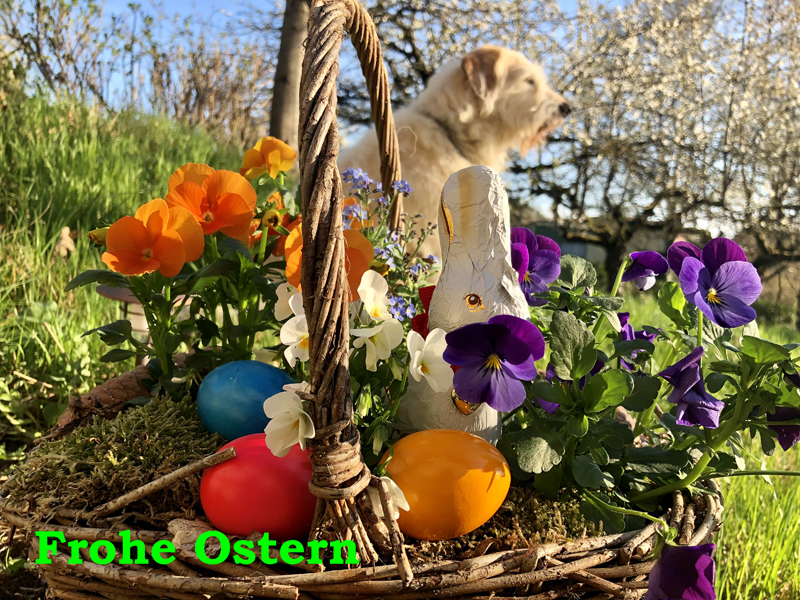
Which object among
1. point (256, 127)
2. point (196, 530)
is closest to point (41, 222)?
point (196, 530)

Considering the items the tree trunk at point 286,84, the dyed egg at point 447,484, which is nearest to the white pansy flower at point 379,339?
the dyed egg at point 447,484

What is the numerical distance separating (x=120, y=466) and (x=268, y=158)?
0.59m

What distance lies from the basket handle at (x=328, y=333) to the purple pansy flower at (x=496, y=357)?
141mm

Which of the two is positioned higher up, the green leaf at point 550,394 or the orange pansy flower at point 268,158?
the orange pansy flower at point 268,158

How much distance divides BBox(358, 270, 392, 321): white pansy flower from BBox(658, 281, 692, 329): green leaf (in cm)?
43

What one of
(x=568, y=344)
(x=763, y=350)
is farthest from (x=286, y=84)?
(x=763, y=350)

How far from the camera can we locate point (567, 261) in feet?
2.99

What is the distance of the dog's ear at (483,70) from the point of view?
284cm

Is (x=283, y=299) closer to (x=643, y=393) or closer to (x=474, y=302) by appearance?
(x=474, y=302)

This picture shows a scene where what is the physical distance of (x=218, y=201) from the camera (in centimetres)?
93

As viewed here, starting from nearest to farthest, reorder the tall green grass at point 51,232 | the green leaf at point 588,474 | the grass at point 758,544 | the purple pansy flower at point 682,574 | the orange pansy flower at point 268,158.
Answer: the purple pansy flower at point 682,574
the green leaf at point 588,474
the orange pansy flower at point 268,158
the grass at point 758,544
the tall green grass at point 51,232

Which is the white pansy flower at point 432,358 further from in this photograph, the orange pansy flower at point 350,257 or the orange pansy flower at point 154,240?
the orange pansy flower at point 154,240

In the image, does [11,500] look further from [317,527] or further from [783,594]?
[783,594]

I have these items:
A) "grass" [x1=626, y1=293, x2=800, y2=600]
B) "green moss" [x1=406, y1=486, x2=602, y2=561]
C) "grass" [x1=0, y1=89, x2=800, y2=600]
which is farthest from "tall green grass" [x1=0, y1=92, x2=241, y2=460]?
"grass" [x1=626, y1=293, x2=800, y2=600]
